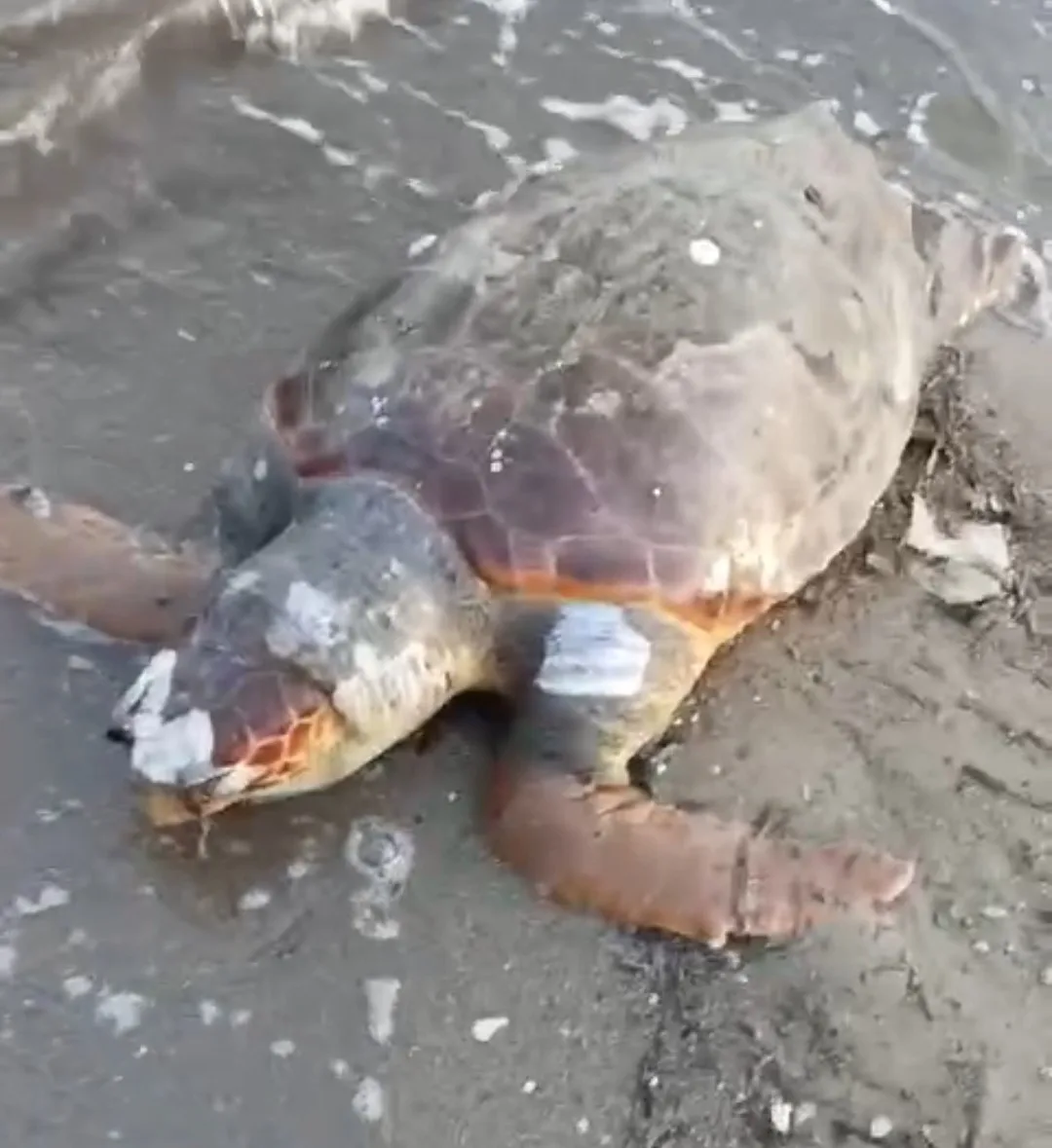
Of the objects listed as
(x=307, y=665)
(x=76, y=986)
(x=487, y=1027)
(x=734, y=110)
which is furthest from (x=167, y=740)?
(x=734, y=110)

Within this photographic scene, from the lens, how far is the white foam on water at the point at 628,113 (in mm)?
4402

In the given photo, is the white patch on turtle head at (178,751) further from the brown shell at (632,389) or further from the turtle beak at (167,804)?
the brown shell at (632,389)

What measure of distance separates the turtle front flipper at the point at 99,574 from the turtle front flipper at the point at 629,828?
615 millimetres

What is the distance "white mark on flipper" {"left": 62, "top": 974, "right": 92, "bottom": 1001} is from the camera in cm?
251

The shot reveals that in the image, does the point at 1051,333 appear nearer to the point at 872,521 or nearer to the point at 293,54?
the point at 872,521

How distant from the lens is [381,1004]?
254 centimetres

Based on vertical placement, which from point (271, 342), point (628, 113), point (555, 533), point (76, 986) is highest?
point (555, 533)

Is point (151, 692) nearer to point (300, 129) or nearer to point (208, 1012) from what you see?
point (208, 1012)

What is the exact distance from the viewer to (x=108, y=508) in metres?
3.21

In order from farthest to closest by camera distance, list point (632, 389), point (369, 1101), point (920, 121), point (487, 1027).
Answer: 1. point (920, 121)
2. point (632, 389)
3. point (487, 1027)
4. point (369, 1101)

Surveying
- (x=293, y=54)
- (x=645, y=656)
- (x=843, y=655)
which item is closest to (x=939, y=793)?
(x=843, y=655)

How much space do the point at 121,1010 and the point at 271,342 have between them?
1569mm

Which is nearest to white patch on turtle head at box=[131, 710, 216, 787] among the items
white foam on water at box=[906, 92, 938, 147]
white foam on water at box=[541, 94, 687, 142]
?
white foam on water at box=[541, 94, 687, 142]

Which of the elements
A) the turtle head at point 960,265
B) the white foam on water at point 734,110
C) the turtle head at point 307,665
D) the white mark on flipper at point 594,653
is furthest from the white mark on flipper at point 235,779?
the white foam on water at point 734,110
